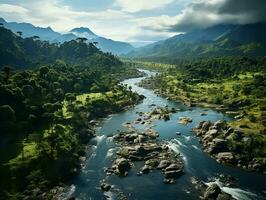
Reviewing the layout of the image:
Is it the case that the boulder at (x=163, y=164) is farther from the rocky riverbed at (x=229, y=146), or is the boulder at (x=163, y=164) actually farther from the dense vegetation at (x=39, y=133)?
the dense vegetation at (x=39, y=133)

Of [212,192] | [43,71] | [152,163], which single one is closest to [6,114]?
[152,163]

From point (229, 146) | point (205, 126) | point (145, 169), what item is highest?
point (205, 126)

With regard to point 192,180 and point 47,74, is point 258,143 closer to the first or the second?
point 192,180

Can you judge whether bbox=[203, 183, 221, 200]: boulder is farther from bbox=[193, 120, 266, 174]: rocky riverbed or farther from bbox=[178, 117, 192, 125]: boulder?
bbox=[178, 117, 192, 125]: boulder

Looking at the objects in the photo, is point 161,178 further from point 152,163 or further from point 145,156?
point 145,156

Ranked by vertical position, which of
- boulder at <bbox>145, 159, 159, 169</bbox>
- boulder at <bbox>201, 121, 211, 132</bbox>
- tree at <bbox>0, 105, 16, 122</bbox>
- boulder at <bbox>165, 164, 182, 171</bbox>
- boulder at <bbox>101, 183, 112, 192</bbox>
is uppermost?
tree at <bbox>0, 105, 16, 122</bbox>

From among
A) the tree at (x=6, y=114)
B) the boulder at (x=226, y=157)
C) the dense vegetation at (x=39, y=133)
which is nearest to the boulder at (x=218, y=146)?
the boulder at (x=226, y=157)

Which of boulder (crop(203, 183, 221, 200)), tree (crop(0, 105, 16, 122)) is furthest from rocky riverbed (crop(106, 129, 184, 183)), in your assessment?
tree (crop(0, 105, 16, 122))

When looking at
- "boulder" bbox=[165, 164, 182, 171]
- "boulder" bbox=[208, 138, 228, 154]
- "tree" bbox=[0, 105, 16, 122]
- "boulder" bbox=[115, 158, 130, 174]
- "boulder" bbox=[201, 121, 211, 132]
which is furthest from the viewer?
"boulder" bbox=[201, 121, 211, 132]
